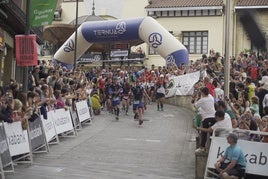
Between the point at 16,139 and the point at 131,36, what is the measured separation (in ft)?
54.5

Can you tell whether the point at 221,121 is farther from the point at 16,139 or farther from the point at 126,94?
the point at 126,94

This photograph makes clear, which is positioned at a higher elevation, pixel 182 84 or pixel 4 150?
pixel 182 84

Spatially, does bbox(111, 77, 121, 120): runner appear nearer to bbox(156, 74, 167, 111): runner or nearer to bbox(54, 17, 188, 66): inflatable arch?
bbox(156, 74, 167, 111): runner

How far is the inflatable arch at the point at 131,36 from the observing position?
2600cm

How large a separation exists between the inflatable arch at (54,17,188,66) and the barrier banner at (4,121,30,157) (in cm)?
1525

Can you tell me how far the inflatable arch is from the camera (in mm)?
26000

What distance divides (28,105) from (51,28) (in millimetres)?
24544

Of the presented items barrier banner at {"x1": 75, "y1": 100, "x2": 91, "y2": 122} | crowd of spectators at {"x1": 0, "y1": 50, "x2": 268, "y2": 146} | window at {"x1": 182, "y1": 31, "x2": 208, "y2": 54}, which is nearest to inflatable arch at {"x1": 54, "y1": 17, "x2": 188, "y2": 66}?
crowd of spectators at {"x1": 0, "y1": 50, "x2": 268, "y2": 146}

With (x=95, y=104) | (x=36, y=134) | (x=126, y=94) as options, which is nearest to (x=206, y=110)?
(x=36, y=134)

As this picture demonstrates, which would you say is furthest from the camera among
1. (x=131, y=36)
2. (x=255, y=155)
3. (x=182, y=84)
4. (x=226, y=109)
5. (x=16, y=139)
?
(x=131, y=36)

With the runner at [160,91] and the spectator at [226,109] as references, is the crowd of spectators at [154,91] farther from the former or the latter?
the runner at [160,91]

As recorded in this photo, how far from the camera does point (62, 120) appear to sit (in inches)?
610

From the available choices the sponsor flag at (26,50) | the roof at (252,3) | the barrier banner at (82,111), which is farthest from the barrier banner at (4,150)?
the roof at (252,3)

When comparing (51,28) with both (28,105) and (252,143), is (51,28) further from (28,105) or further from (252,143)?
(252,143)
